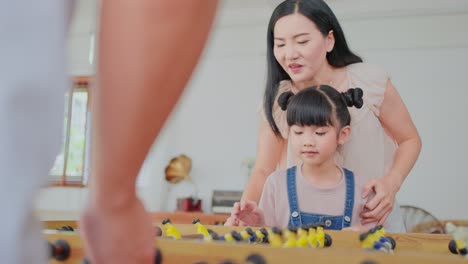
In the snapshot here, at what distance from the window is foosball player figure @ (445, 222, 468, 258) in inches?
195

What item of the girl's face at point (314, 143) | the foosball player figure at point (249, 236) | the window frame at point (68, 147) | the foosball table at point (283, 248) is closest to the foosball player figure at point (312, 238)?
the foosball table at point (283, 248)

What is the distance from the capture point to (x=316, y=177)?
5.34ft

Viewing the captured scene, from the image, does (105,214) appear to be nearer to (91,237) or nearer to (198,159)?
(91,237)

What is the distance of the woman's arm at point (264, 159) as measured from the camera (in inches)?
70.4

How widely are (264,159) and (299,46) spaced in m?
0.40

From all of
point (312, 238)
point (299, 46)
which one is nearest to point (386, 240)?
point (312, 238)

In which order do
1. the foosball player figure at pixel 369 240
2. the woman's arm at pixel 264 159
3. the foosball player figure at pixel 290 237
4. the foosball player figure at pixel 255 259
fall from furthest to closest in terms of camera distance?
the woman's arm at pixel 264 159
the foosball player figure at pixel 369 240
the foosball player figure at pixel 290 237
the foosball player figure at pixel 255 259

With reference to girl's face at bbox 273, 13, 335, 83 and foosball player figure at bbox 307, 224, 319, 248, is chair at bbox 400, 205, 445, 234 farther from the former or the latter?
foosball player figure at bbox 307, 224, 319, 248

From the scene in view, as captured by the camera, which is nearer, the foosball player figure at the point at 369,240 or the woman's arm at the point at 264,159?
the foosball player figure at the point at 369,240

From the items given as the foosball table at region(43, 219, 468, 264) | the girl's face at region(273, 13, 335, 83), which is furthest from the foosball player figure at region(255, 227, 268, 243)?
the girl's face at region(273, 13, 335, 83)

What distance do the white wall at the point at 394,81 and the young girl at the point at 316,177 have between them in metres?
2.94

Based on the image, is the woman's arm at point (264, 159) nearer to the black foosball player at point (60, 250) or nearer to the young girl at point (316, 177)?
Result: the young girl at point (316, 177)

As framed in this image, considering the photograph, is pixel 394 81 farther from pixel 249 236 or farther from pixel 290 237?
pixel 290 237

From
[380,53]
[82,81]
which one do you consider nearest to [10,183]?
[380,53]
